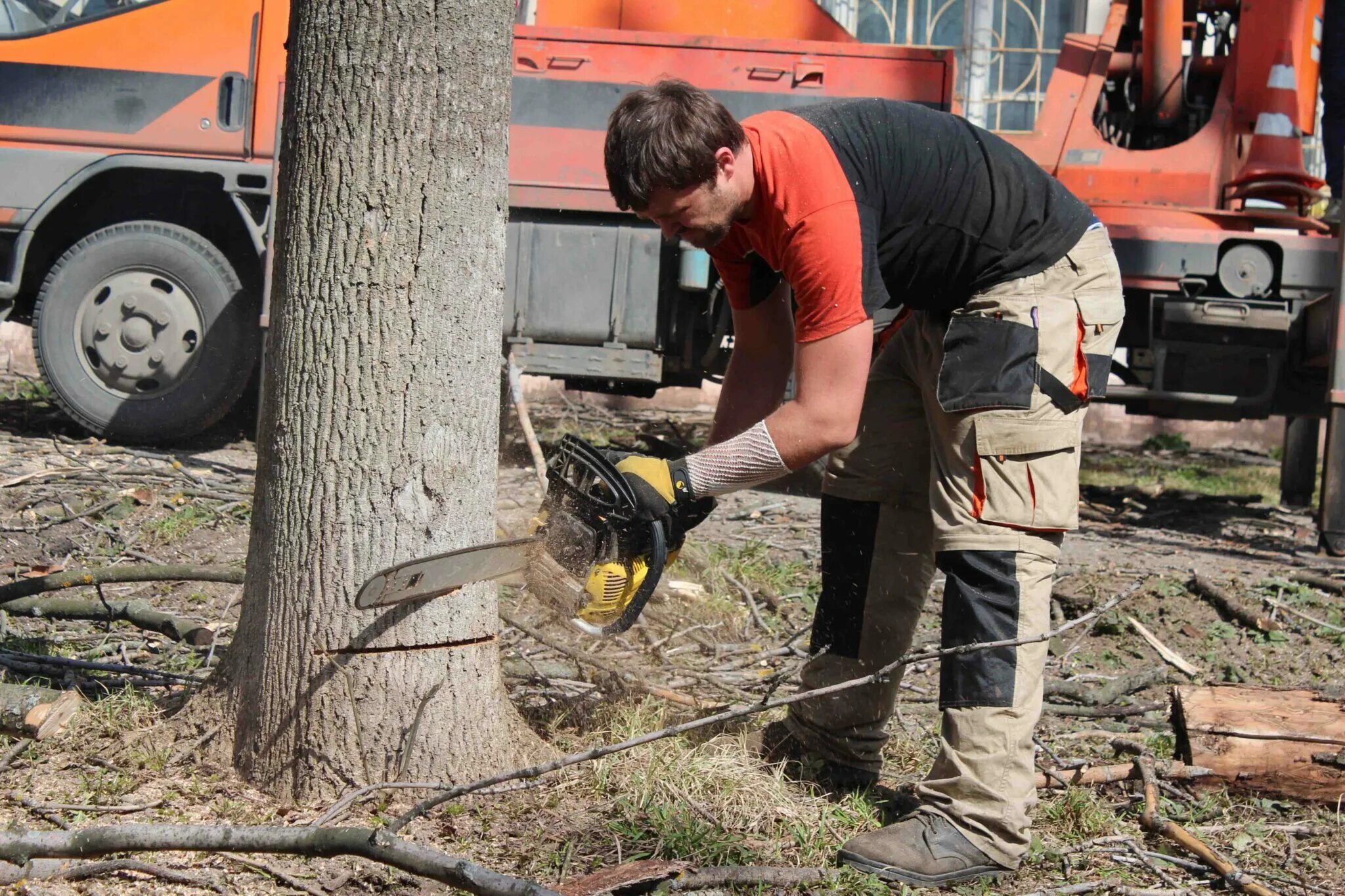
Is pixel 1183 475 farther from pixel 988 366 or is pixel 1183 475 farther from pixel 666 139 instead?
pixel 666 139

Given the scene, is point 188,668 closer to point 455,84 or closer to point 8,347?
point 455,84

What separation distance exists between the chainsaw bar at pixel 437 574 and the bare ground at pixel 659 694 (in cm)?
45

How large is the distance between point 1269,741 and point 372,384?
2207 millimetres

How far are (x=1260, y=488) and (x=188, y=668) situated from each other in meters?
6.79

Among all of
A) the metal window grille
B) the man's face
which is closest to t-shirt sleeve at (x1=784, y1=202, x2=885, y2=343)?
the man's face

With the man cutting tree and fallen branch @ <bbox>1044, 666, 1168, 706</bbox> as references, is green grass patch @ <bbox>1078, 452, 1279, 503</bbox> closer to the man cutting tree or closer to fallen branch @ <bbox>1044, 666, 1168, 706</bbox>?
fallen branch @ <bbox>1044, 666, 1168, 706</bbox>

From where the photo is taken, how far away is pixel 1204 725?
9.08 feet

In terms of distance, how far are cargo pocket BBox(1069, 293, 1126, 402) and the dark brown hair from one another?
84 cm

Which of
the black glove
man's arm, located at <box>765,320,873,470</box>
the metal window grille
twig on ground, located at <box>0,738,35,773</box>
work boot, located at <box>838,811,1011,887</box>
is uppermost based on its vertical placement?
the metal window grille

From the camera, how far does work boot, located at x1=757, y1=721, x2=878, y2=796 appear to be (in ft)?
8.92

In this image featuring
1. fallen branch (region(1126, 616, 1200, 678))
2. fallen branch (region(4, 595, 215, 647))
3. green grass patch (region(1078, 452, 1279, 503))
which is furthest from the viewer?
green grass patch (region(1078, 452, 1279, 503))

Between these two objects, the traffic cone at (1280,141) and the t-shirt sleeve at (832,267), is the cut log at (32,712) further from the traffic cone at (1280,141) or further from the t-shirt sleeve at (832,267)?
the traffic cone at (1280,141)

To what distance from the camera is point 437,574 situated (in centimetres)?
228

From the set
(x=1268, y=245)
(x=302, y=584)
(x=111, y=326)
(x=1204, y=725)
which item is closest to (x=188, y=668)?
(x=302, y=584)
